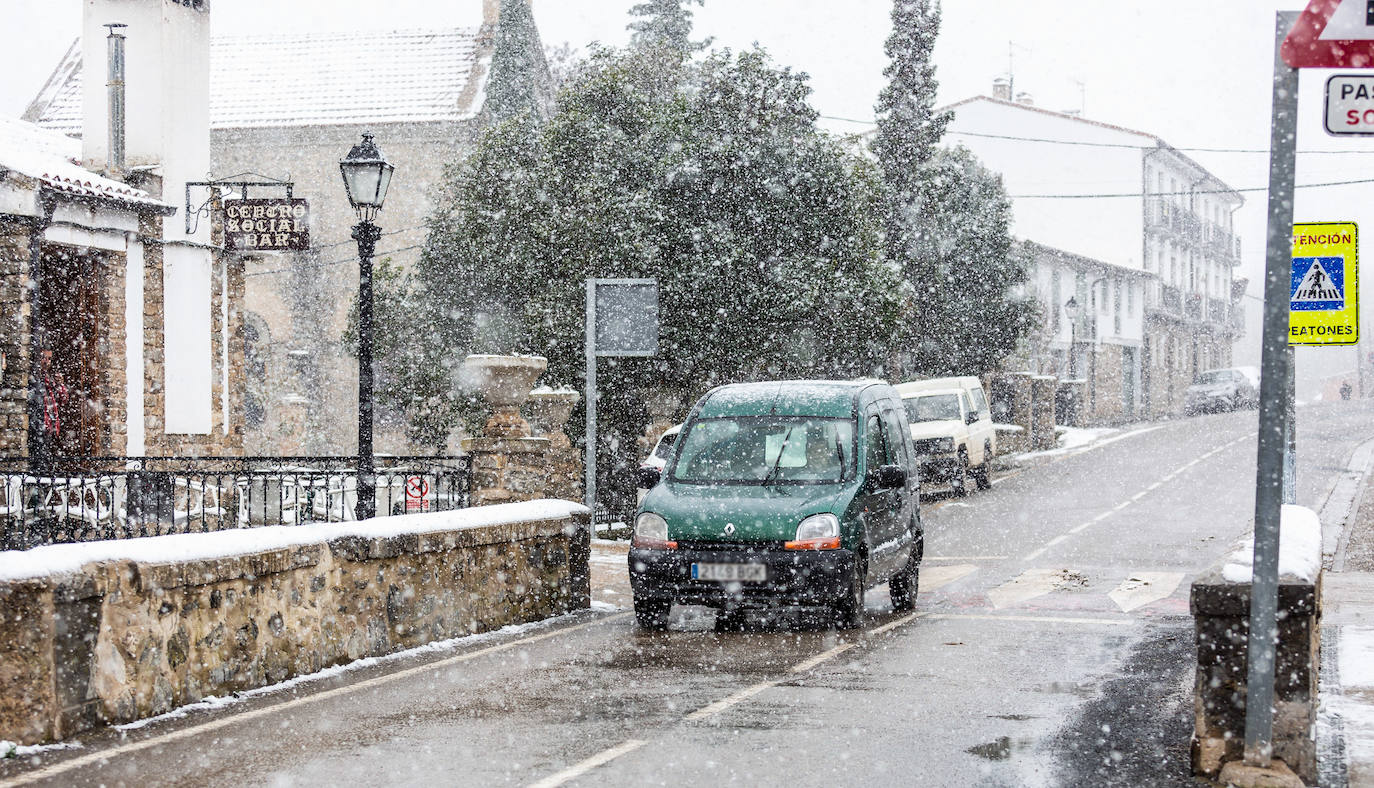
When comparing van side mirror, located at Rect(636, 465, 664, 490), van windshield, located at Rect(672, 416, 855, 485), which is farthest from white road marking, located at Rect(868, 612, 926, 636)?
van side mirror, located at Rect(636, 465, 664, 490)

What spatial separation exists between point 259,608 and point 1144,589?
29.2 ft

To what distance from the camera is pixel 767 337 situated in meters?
25.1

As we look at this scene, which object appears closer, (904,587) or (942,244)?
(904,587)

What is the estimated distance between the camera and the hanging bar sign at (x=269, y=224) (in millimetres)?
20156

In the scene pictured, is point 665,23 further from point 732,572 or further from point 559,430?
point 732,572

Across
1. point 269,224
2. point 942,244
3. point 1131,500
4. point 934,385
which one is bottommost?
point 1131,500

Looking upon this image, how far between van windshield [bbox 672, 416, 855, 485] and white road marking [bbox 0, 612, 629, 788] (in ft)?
6.23

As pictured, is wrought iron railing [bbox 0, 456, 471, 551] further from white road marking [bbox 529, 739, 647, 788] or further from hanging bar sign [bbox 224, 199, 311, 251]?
white road marking [bbox 529, 739, 647, 788]

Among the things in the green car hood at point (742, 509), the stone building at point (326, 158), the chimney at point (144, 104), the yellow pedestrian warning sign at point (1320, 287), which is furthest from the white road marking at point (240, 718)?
the stone building at point (326, 158)

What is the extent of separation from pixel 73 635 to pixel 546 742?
251cm

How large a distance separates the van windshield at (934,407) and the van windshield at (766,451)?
604 inches

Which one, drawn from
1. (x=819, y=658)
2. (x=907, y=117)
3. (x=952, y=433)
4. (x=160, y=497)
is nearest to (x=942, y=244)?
(x=907, y=117)

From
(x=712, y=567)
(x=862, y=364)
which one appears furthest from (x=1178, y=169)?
(x=712, y=567)

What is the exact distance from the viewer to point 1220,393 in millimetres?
56625
